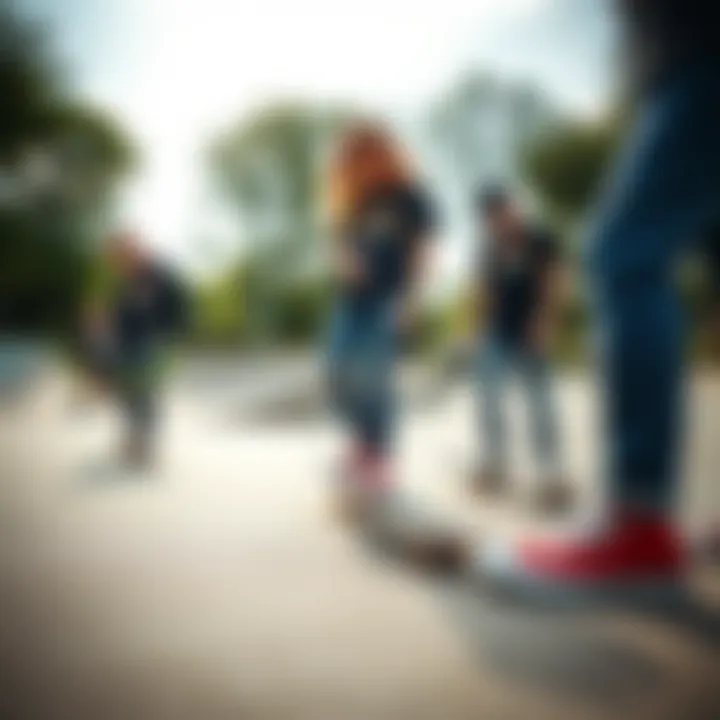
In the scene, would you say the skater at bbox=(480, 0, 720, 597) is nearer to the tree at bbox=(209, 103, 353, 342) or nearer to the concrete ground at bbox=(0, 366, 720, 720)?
the concrete ground at bbox=(0, 366, 720, 720)

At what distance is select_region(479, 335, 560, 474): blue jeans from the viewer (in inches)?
39.7

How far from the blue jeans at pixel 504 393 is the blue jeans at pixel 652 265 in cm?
6

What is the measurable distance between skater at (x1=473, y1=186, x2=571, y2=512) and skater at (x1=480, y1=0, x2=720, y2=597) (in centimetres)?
5

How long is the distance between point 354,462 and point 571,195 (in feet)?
A: 1.09

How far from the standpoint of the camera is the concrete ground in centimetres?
102

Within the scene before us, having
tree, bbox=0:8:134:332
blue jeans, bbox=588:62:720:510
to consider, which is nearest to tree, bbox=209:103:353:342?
tree, bbox=0:8:134:332

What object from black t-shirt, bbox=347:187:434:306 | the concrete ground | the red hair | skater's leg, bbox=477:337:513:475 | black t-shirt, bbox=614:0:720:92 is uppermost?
black t-shirt, bbox=614:0:720:92

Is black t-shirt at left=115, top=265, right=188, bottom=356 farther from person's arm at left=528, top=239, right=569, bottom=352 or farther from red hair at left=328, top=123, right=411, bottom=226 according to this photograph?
person's arm at left=528, top=239, right=569, bottom=352

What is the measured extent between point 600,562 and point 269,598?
33cm

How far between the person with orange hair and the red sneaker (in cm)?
17

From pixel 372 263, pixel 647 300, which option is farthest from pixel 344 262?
pixel 647 300

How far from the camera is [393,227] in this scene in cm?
100

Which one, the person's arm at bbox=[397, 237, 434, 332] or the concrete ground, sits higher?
the person's arm at bbox=[397, 237, 434, 332]

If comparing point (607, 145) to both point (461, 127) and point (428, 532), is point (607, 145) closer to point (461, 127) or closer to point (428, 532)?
point (461, 127)
